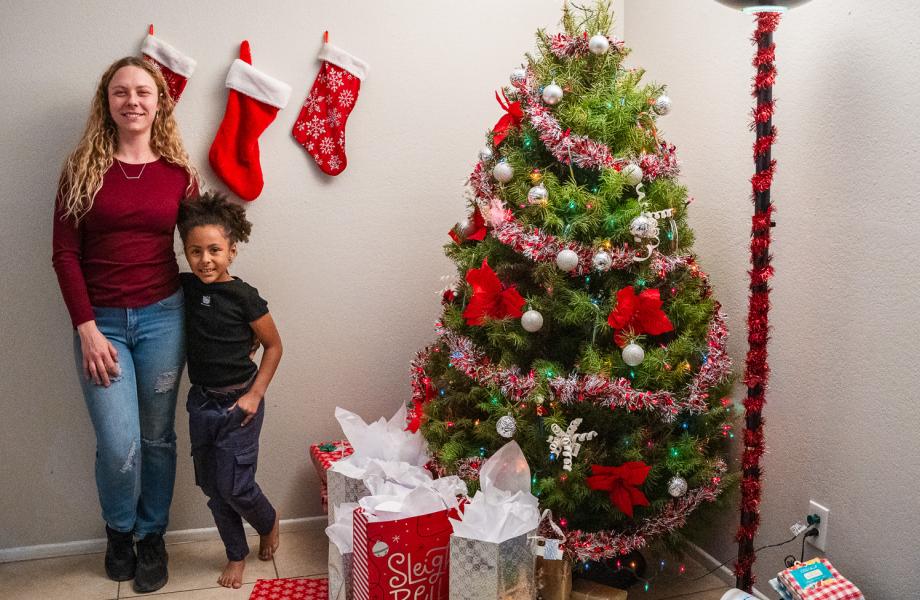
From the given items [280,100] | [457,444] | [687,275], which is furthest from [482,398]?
[280,100]

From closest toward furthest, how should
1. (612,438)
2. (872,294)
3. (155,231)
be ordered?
(872,294), (612,438), (155,231)

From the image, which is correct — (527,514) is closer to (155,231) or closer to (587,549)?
(587,549)

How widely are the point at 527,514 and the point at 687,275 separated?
753 mm

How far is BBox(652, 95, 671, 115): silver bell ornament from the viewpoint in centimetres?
207

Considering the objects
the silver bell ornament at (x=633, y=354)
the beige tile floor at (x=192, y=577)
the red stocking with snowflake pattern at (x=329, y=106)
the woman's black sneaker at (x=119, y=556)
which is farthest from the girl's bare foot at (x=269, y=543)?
the silver bell ornament at (x=633, y=354)

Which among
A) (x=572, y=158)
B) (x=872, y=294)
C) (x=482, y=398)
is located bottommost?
(x=482, y=398)

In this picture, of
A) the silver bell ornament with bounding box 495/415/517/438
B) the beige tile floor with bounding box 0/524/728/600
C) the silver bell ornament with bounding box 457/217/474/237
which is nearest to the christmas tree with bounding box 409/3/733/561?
the silver bell ornament with bounding box 495/415/517/438

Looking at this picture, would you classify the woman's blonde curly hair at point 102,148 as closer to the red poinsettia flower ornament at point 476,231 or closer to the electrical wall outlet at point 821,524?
the red poinsettia flower ornament at point 476,231

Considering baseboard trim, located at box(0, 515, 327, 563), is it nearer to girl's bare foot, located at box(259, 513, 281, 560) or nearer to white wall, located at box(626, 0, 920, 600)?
girl's bare foot, located at box(259, 513, 281, 560)

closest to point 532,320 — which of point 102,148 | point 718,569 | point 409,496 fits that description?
point 409,496

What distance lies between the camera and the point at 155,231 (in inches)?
91.1

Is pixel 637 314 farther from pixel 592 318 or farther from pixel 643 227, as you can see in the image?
pixel 643 227

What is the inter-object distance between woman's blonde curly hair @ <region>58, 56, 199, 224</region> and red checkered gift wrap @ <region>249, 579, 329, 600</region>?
1.17 meters

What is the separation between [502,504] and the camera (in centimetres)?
192
